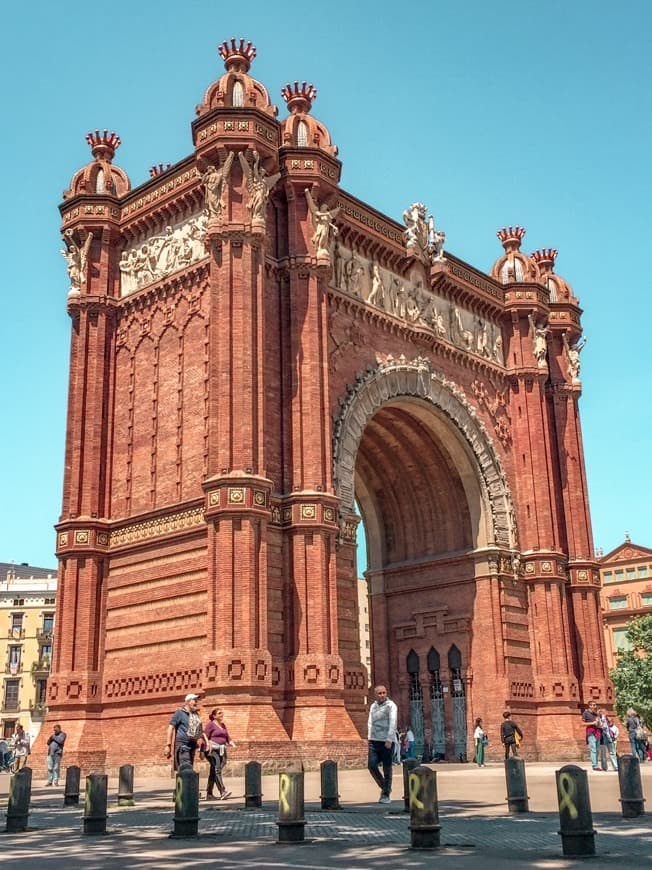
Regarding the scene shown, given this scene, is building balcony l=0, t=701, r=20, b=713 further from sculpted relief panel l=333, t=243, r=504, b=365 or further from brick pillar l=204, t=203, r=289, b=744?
brick pillar l=204, t=203, r=289, b=744

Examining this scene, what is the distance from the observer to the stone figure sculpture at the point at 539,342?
42125 mm

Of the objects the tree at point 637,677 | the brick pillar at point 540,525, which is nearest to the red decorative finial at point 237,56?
the brick pillar at point 540,525

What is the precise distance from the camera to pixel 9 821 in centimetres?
1398

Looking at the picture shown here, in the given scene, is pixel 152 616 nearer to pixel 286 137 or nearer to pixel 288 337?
pixel 288 337

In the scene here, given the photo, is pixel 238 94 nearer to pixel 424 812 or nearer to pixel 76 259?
pixel 76 259

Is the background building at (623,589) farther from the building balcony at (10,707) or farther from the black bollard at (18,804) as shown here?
the black bollard at (18,804)

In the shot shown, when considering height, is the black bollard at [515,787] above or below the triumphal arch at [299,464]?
below

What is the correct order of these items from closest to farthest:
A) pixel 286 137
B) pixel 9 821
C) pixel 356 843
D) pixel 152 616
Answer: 1. pixel 356 843
2. pixel 9 821
3. pixel 152 616
4. pixel 286 137

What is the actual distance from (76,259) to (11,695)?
54.9m

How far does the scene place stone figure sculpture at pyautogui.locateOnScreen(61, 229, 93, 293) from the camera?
3425 cm

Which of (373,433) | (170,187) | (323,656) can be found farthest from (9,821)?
(373,433)

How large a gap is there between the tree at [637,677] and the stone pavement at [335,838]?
1682 inches

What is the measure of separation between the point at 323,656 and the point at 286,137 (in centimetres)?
1650

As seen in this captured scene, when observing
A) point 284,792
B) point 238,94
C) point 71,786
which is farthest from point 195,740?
point 238,94
